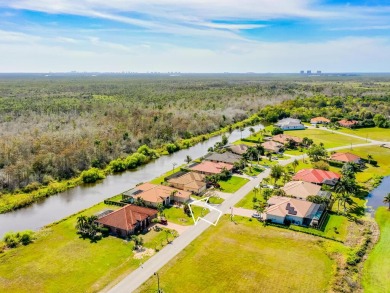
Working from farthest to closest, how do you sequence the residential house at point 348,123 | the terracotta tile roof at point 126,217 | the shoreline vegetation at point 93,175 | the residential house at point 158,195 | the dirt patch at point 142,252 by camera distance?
the residential house at point 348,123 < the shoreline vegetation at point 93,175 < the residential house at point 158,195 < the terracotta tile roof at point 126,217 < the dirt patch at point 142,252

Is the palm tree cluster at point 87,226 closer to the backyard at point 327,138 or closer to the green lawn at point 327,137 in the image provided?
the backyard at point 327,138

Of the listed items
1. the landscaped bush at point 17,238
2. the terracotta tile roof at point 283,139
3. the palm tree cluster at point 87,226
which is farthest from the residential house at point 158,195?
the terracotta tile roof at point 283,139

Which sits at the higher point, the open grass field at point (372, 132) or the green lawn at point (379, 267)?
the open grass field at point (372, 132)

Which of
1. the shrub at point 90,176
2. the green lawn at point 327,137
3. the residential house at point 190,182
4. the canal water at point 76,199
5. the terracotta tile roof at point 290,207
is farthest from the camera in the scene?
the green lawn at point 327,137

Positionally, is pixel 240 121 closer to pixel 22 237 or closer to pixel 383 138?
pixel 383 138

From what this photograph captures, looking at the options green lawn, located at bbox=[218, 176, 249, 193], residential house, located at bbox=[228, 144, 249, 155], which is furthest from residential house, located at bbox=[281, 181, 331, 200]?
residential house, located at bbox=[228, 144, 249, 155]

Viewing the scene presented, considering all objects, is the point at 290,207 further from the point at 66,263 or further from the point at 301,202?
the point at 66,263

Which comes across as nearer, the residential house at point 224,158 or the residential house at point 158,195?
the residential house at point 158,195
